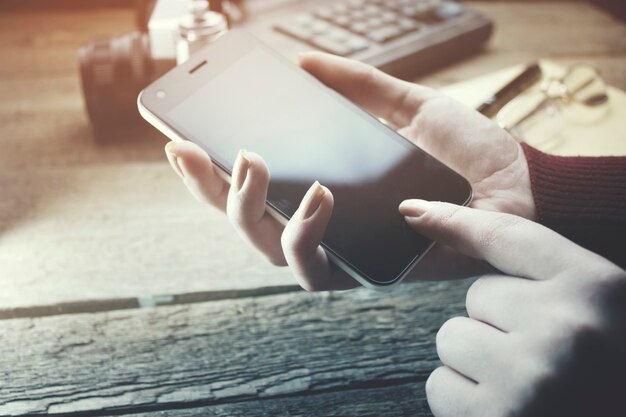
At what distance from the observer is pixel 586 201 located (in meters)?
0.55

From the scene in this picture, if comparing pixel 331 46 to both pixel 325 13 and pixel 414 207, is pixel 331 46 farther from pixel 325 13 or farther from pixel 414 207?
pixel 414 207

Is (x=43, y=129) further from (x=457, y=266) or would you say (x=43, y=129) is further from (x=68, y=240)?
(x=457, y=266)

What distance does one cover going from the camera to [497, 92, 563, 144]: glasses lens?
712mm

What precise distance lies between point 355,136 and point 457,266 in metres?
0.16

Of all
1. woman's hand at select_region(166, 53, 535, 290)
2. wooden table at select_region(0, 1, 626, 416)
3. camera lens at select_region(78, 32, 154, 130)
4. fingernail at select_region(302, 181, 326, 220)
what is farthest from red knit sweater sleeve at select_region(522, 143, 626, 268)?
camera lens at select_region(78, 32, 154, 130)

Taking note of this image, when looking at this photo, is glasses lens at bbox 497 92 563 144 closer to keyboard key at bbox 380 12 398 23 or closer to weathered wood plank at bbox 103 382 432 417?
keyboard key at bbox 380 12 398 23

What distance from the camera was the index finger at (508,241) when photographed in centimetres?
39

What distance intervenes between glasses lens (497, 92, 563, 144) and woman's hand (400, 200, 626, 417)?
0.31 meters

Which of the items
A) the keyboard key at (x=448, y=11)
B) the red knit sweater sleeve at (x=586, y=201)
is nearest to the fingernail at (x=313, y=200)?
the red knit sweater sleeve at (x=586, y=201)

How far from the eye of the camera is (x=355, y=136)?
584 mm

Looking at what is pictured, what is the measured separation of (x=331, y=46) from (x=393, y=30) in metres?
0.10

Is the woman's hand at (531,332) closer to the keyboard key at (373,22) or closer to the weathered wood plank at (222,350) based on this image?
the weathered wood plank at (222,350)

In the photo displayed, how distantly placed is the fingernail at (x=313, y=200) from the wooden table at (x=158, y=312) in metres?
0.13

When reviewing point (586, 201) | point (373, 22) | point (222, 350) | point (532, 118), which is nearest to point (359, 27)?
point (373, 22)
